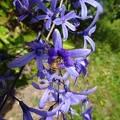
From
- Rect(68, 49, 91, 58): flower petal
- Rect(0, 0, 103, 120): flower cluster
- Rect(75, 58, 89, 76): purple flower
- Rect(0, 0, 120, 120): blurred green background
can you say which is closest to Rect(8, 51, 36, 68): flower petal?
Rect(0, 0, 103, 120): flower cluster

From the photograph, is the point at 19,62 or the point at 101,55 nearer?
the point at 19,62

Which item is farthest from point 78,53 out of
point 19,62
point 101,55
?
point 101,55

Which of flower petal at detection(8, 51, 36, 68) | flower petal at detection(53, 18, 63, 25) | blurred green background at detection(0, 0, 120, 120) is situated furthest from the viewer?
blurred green background at detection(0, 0, 120, 120)

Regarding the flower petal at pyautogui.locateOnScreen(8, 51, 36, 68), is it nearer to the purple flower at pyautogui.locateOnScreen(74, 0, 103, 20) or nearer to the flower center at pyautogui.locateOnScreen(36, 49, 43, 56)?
the flower center at pyautogui.locateOnScreen(36, 49, 43, 56)

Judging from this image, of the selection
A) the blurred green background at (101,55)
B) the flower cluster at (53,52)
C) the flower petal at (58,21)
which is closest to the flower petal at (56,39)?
the flower cluster at (53,52)

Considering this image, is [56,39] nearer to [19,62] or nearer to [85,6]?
[19,62]

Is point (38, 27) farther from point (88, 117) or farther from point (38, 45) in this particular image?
point (38, 45)

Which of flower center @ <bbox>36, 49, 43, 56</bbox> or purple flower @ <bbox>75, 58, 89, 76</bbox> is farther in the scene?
purple flower @ <bbox>75, 58, 89, 76</bbox>

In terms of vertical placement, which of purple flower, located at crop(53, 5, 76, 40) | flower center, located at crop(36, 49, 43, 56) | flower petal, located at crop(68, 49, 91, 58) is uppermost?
purple flower, located at crop(53, 5, 76, 40)

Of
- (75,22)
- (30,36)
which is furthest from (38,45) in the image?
(30,36)
